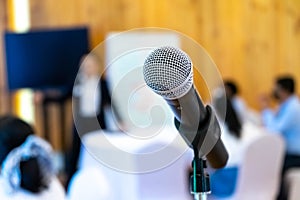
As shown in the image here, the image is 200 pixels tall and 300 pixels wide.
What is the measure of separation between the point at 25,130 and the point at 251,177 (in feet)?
5.64

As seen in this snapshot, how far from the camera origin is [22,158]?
2.04m

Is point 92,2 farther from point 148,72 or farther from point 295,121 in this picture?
point 148,72

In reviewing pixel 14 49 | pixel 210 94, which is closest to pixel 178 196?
pixel 210 94

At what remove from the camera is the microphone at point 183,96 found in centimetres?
98

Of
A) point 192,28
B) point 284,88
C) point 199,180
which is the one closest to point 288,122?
point 284,88

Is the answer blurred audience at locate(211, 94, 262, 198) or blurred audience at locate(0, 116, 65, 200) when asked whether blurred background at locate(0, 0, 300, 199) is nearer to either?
blurred audience at locate(211, 94, 262, 198)

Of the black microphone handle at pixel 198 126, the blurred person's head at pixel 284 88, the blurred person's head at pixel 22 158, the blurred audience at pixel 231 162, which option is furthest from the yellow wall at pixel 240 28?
the black microphone handle at pixel 198 126

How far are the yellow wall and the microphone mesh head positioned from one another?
500 cm

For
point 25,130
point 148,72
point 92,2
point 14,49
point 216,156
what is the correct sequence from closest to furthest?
point 148,72
point 216,156
point 25,130
point 14,49
point 92,2

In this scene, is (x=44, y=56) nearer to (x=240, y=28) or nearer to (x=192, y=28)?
(x=192, y=28)

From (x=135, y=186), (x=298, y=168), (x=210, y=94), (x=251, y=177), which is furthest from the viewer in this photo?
(x=298, y=168)

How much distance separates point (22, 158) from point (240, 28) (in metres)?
4.62

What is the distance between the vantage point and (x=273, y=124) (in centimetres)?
447

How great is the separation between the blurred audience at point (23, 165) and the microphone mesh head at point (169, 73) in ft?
3.82
